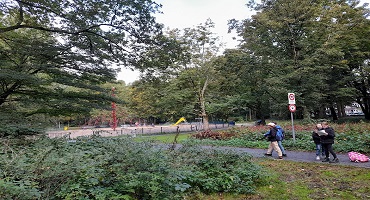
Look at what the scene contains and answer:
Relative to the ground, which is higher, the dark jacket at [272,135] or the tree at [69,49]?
the tree at [69,49]

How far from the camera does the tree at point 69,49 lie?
7.93m

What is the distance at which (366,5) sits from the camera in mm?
22453

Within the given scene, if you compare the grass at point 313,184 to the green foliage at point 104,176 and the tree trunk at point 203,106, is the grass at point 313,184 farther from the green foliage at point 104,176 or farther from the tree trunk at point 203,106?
the tree trunk at point 203,106

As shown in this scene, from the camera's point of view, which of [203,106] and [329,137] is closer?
[329,137]

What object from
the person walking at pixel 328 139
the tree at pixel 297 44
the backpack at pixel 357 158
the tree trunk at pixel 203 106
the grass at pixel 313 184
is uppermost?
the tree at pixel 297 44

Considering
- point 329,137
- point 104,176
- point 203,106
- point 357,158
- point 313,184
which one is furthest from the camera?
point 203,106

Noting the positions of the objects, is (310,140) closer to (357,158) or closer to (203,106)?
(357,158)

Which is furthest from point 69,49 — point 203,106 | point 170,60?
point 203,106

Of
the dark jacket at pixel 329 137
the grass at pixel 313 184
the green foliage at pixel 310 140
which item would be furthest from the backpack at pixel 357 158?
the green foliage at pixel 310 140

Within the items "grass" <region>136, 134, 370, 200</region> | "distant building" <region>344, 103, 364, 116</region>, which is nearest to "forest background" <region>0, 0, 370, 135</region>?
"grass" <region>136, 134, 370, 200</region>

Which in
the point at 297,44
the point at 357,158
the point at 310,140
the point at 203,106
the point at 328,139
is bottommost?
the point at 357,158

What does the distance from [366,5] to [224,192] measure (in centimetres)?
2700

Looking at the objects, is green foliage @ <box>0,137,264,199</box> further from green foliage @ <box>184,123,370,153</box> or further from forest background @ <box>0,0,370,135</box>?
forest background @ <box>0,0,370,135</box>

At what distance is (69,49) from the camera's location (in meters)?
9.45
